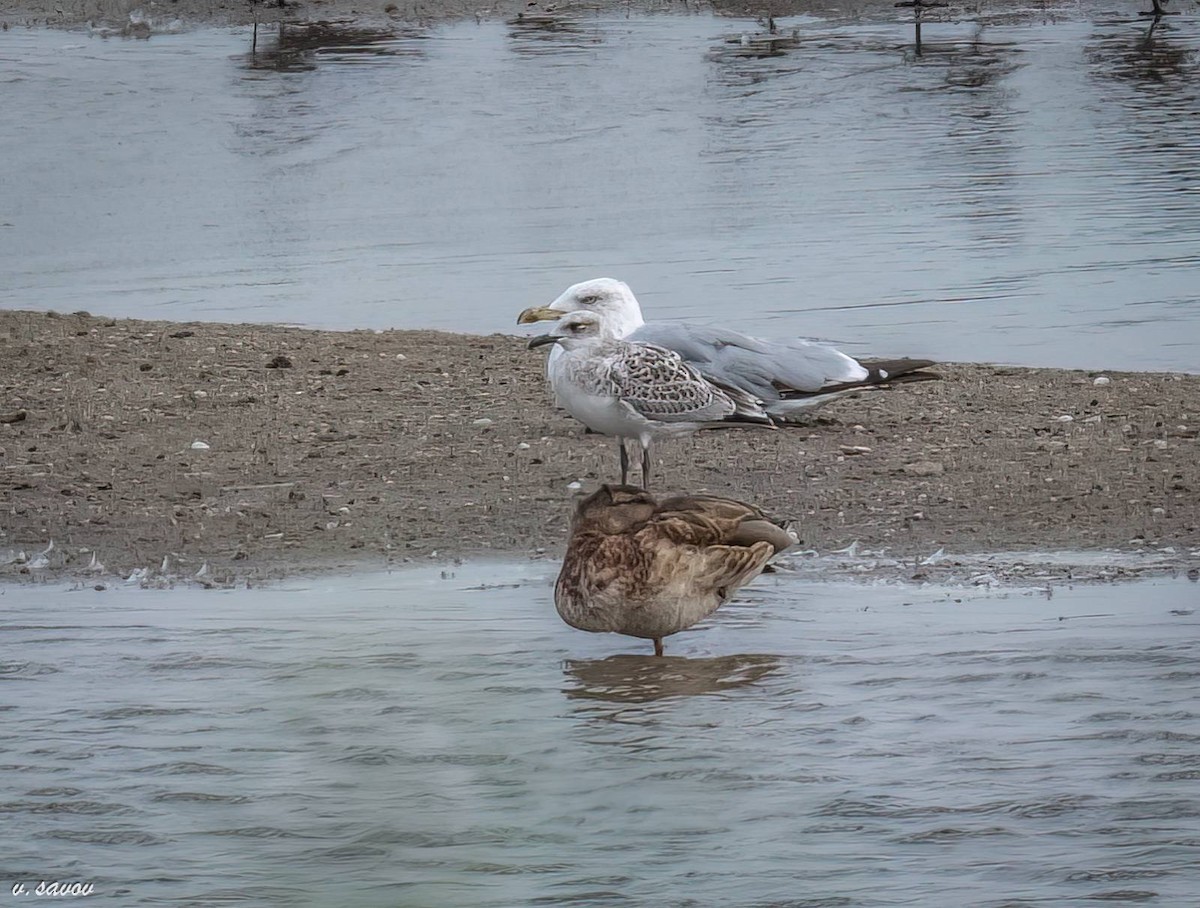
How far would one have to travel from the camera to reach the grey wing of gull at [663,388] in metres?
7.05

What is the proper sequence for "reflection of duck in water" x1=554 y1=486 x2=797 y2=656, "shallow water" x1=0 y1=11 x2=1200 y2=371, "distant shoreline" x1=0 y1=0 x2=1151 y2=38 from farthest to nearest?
"distant shoreline" x1=0 y1=0 x2=1151 y2=38
"shallow water" x1=0 y1=11 x2=1200 y2=371
"reflection of duck in water" x1=554 y1=486 x2=797 y2=656

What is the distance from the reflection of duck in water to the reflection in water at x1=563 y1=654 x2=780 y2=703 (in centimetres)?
11

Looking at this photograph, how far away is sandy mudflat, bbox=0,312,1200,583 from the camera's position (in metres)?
7.05

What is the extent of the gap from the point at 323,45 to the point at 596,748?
77.3ft

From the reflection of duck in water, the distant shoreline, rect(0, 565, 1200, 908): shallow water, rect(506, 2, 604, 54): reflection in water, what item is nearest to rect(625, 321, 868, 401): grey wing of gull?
rect(0, 565, 1200, 908): shallow water

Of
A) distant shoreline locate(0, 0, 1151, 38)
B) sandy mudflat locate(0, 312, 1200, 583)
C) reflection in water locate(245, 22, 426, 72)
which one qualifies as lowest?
sandy mudflat locate(0, 312, 1200, 583)

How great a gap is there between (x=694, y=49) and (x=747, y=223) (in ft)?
39.1

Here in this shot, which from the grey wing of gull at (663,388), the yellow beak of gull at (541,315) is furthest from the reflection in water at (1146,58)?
the grey wing of gull at (663,388)

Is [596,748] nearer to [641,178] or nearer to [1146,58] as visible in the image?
[641,178]

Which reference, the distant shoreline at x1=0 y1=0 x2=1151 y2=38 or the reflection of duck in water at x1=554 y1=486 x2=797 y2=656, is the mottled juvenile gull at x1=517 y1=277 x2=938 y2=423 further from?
the distant shoreline at x1=0 y1=0 x2=1151 y2=38

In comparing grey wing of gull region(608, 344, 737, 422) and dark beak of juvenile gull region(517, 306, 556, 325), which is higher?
dark beak of juvenile gull region(517, 306, 556, 325)

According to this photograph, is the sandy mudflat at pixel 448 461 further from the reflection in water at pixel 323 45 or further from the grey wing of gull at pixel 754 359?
the reflection in water at pixel 323 45

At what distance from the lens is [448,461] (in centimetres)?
820

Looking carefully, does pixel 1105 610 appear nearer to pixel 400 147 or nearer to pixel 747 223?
pixel 747 223
